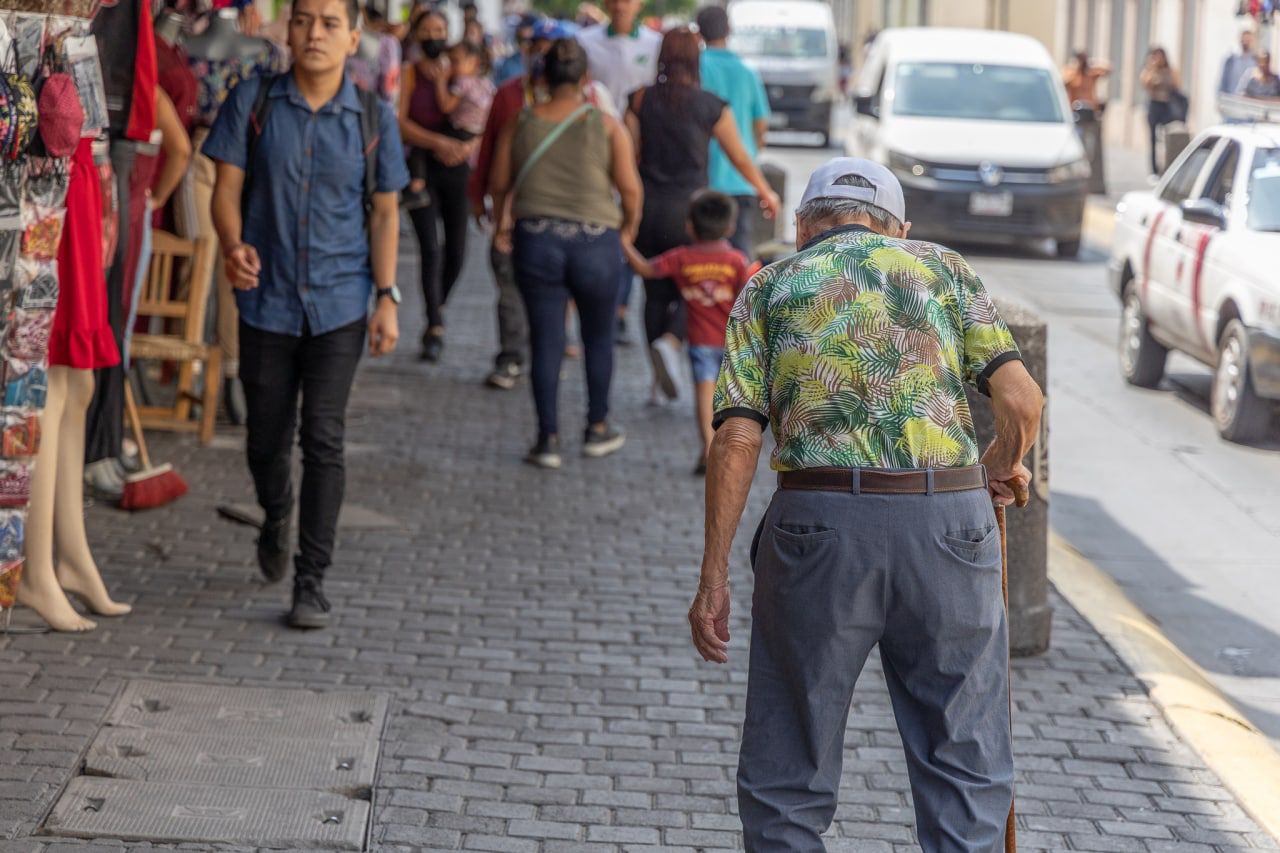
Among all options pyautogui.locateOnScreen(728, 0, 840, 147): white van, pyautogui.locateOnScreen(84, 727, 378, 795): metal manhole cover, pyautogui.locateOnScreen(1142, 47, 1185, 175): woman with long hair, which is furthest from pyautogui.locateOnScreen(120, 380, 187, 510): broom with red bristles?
pyautogui.locateOnScreen(728, 0, 840, 147): white van

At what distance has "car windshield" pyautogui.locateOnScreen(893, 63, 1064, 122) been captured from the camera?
64.8ft

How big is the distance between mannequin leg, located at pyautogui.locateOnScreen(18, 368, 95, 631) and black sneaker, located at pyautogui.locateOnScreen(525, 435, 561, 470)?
3233 millimetres

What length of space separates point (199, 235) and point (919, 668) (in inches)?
255

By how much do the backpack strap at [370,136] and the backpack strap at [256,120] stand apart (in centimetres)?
28

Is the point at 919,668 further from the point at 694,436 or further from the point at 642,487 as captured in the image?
the point at 694,436

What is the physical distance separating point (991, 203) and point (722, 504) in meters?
15.6

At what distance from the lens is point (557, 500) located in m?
8.45

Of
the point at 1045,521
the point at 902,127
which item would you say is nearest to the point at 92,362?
the point at 1045,521

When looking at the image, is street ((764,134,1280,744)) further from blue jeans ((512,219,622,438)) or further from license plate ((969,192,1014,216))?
license plate ((969,192,1014,216))

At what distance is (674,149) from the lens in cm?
956

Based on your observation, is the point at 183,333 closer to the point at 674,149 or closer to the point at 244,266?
the point at 674,149

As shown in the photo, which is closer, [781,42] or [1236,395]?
[1236,395]

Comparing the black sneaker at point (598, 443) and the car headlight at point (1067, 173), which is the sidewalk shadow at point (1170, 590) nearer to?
the black sneaker at point (598, 443)

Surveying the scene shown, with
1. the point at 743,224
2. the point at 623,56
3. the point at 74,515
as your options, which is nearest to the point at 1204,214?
the point at 743,224
